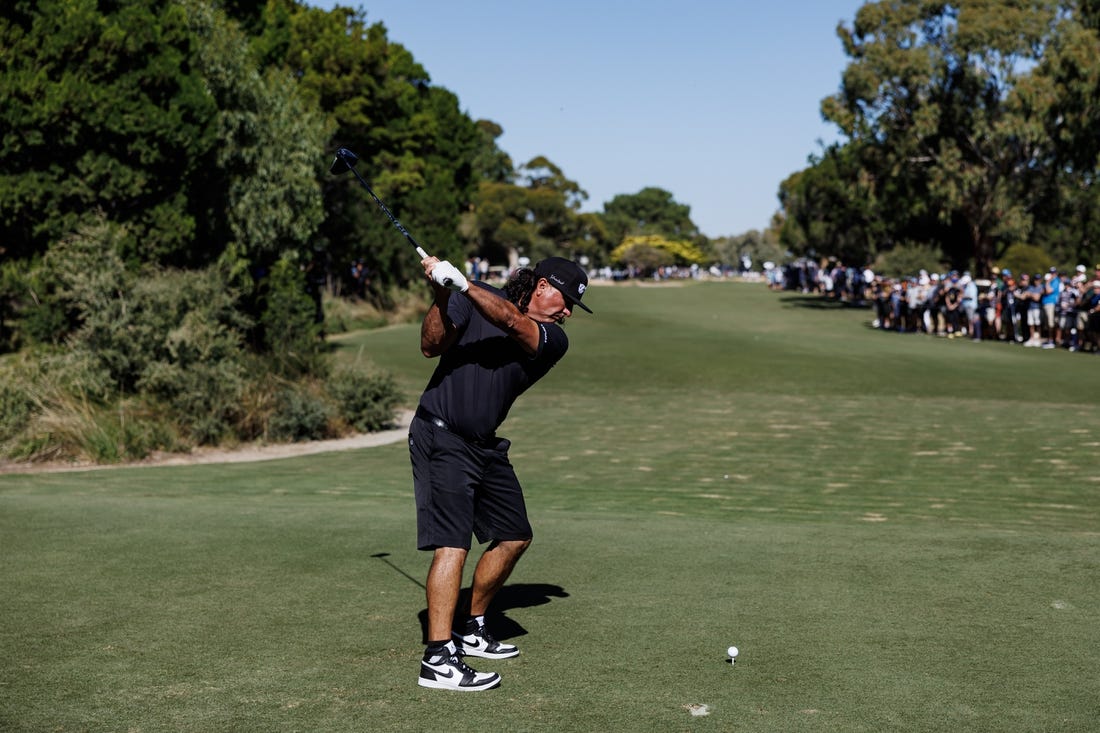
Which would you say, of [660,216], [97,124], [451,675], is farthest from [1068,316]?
[660,216]

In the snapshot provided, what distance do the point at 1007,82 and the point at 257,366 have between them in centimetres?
3679

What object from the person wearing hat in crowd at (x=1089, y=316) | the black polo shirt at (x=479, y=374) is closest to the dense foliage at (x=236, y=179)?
the black polo shirt at (x=479, y=374)

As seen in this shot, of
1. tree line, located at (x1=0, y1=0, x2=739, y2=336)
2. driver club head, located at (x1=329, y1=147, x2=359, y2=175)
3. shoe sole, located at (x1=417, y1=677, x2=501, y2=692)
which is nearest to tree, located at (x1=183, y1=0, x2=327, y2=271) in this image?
tree line, located at (x1=0, y1=0, x2=739, y2=336)

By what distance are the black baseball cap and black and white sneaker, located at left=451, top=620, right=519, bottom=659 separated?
5.14ft

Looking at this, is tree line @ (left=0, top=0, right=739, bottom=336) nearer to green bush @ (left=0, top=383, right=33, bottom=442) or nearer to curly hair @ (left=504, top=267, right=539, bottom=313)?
green bush @ (left=0, top=383, right=33, bottom=442)

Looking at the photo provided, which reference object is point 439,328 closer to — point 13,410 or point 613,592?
point 613,592

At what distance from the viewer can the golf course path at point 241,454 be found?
14305mm

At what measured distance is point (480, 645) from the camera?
18.5ft

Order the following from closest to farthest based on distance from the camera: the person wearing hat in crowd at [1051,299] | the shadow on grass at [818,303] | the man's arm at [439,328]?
the man's arm at [439,328] < the person wearing hat in crowd at [1051,299] < the shadow on grass at [818,303]

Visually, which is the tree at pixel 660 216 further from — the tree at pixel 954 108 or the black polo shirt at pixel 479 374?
the black polo shirt at pixel 479 374

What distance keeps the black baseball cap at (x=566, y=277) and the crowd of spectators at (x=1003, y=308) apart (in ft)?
84.4

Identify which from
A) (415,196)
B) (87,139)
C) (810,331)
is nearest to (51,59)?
(87,139)

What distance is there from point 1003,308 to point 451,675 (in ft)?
106

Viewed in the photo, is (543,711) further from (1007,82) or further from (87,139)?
(1007,82)
